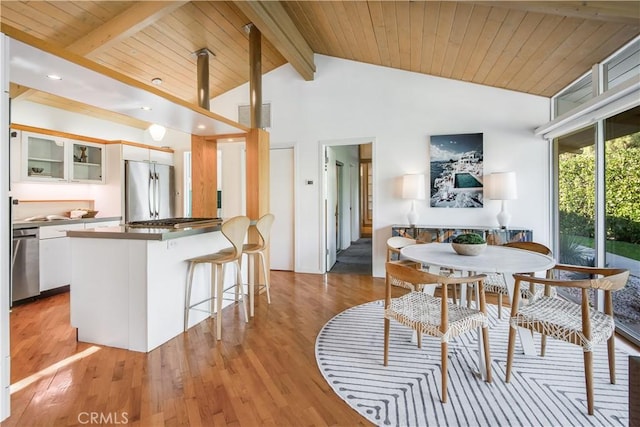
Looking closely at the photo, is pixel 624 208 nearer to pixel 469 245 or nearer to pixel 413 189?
pixel 469 245

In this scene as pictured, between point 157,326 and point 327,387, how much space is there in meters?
1.46

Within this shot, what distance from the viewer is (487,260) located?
2143 mm

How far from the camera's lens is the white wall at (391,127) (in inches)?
157

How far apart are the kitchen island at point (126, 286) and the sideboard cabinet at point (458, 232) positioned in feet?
8.79

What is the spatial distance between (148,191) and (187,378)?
4.13m

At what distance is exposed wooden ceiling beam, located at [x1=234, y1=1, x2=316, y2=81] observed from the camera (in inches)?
124

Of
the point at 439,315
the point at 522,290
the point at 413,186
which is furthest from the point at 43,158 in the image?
the point at 522,290

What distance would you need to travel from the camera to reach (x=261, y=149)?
3871 millimetres

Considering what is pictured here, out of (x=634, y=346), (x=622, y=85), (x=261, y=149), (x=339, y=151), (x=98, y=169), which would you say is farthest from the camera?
(x=339, y=151)

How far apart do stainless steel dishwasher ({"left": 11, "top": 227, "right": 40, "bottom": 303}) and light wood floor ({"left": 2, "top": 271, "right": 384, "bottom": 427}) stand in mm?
579

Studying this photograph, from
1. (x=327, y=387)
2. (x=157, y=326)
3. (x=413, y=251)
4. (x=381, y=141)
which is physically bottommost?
(x=327, y=387)

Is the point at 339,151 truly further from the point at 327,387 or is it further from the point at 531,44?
the point at 327,387

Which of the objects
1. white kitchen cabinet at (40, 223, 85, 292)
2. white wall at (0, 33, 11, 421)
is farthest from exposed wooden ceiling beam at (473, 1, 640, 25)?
white kitchen cabinet at (40, 223, 85, 292)

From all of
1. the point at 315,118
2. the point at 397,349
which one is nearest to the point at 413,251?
the point at 397,349
